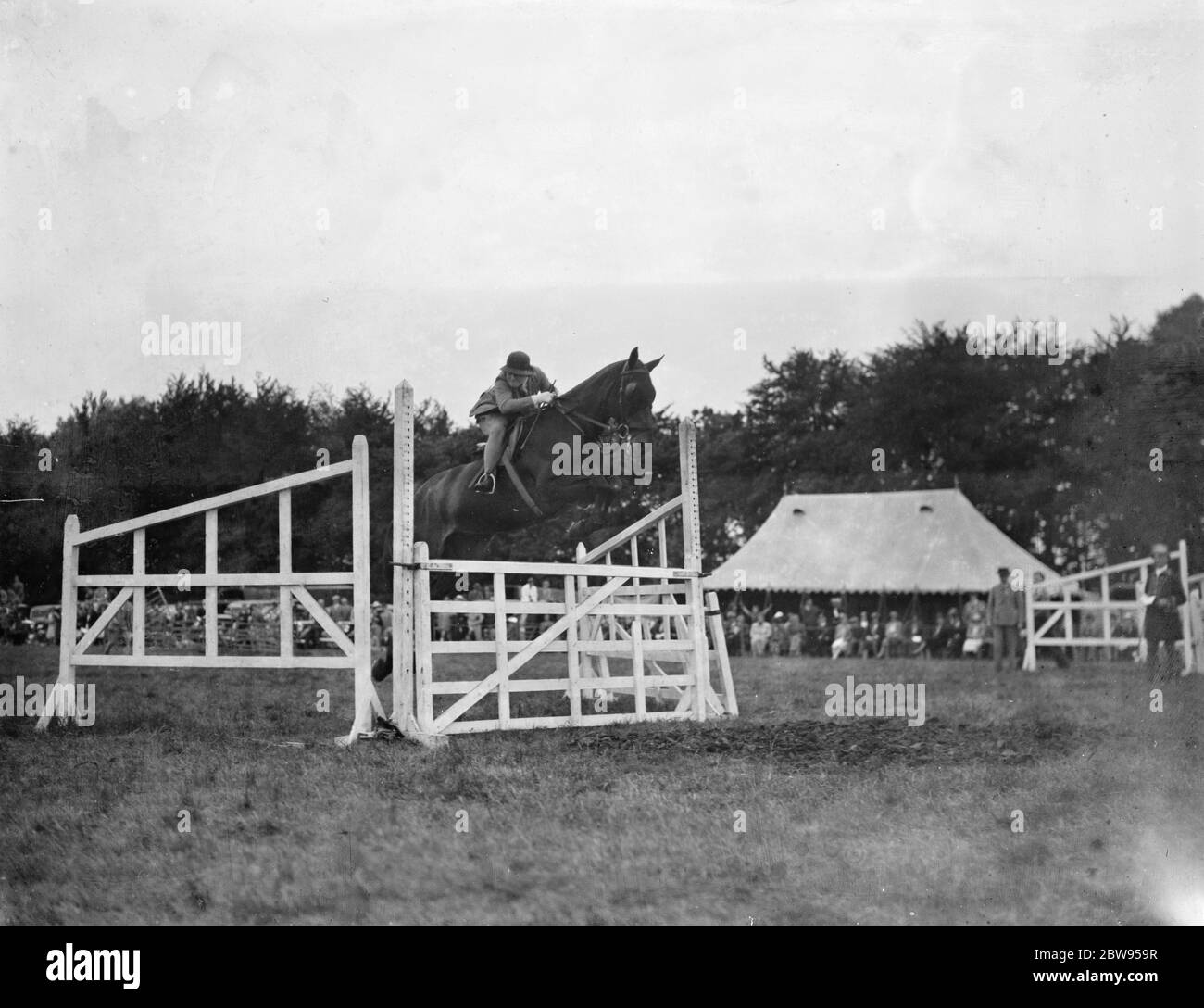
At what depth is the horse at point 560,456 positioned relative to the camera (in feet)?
29.7

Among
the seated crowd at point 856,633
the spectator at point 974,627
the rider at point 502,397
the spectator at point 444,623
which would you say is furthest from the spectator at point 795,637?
the rider at point 502,397

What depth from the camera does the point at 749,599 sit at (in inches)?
1261

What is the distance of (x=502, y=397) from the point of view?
923 centimetres

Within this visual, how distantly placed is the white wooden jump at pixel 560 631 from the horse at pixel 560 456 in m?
0.50

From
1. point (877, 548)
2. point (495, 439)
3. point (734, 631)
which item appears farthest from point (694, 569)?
point (877, 548)

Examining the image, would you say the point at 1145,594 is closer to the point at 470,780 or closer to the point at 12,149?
the point at 470,780

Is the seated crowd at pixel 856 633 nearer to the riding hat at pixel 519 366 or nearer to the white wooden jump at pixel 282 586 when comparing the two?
the riding hat at pixel 519 366

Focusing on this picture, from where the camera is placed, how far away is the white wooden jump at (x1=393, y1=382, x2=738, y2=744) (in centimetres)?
809

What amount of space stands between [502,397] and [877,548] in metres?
22.1

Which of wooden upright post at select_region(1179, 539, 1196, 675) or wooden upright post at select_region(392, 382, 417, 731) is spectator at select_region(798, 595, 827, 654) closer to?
wooden upright post at select_region(1179, 539, 1196, 675)

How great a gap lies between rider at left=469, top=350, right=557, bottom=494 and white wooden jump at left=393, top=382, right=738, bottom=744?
0.88 m

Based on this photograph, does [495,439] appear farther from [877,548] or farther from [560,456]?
[877,548]

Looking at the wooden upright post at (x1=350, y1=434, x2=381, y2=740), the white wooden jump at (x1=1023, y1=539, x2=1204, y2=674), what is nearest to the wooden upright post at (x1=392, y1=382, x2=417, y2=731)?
the wooden upright post at (x1=350, y1=434, x2=381, y2=740)

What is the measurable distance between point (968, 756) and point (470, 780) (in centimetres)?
348
